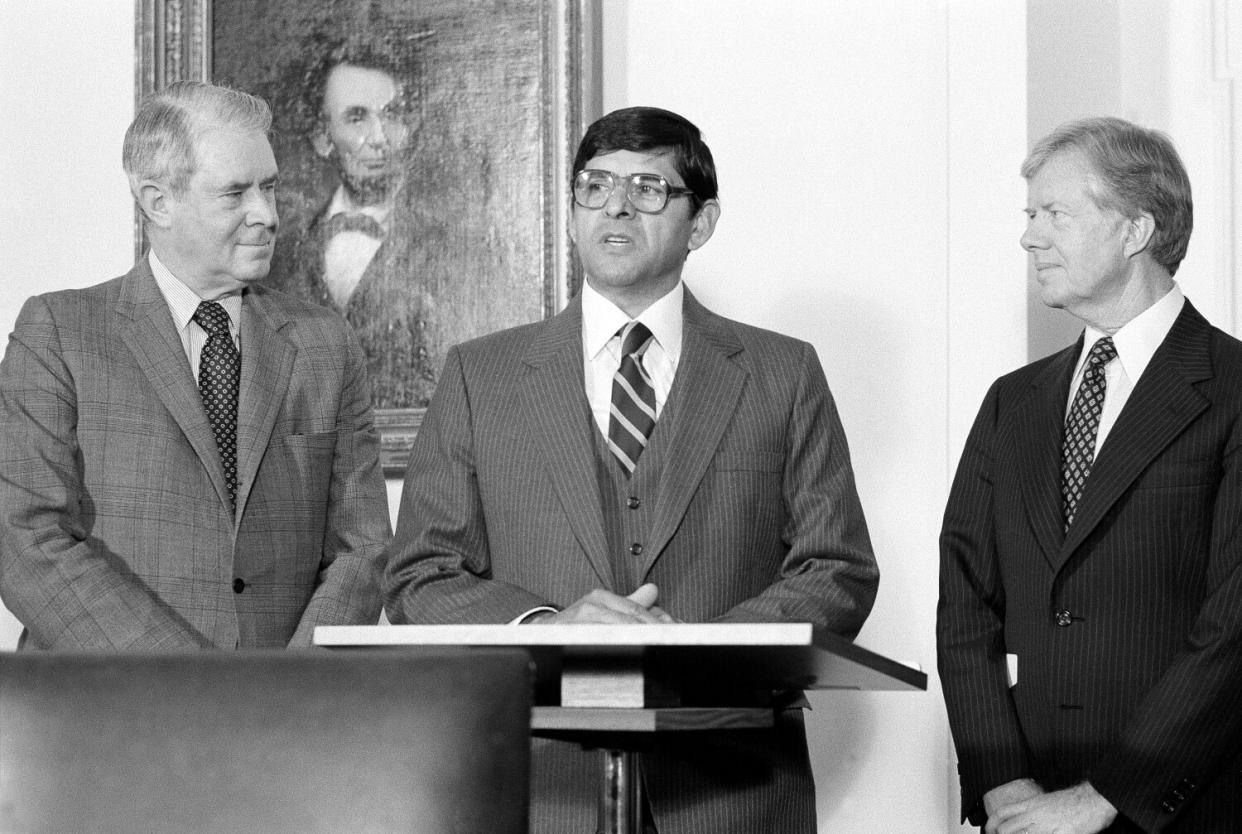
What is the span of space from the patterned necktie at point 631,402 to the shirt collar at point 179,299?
0.87m

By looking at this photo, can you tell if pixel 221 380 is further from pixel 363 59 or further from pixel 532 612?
pixel 363 59

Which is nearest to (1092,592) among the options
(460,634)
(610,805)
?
(610,805)

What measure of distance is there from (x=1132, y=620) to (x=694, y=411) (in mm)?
794

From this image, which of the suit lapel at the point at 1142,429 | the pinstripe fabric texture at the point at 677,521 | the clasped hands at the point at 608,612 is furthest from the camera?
the suit lapel at the point at 1142,429

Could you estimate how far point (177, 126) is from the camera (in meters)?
3.20

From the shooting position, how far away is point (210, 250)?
3.18 m

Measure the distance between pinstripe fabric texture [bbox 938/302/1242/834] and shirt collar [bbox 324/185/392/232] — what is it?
182 centimetres

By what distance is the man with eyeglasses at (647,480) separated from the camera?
250 cm

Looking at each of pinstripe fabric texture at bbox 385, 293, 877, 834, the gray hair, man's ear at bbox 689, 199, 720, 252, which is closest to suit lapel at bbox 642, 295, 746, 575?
pinstripe fabric texture at bbox 385, 293, 877, 834

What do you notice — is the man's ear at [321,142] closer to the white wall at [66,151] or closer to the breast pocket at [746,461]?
the white wall at [66,151]

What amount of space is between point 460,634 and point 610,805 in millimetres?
364

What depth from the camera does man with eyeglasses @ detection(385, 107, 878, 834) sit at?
2.50m

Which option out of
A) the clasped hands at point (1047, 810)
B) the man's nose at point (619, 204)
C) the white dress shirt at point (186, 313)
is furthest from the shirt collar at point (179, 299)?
the clasped hands at point (1047, 810)

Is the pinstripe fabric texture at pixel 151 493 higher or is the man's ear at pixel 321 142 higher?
the man's ear at pixel 321 142
